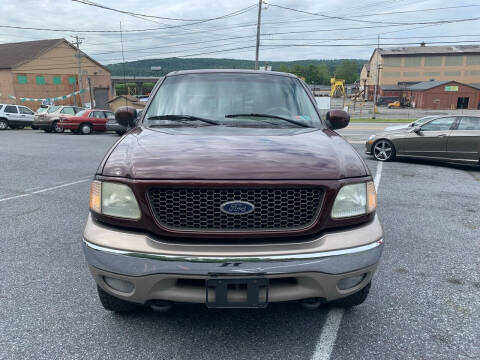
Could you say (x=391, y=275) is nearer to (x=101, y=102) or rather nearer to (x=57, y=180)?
(x=57, y=180)

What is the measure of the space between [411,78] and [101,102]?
6955 centimetres

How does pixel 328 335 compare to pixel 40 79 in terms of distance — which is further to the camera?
pixel 40 79

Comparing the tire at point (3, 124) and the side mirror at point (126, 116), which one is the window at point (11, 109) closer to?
the tire at point (3, 124)

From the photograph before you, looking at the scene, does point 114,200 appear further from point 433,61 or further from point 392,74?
point 433,61

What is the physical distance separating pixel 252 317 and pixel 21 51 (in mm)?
54292

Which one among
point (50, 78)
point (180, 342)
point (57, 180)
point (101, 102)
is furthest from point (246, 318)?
point (101, 102)

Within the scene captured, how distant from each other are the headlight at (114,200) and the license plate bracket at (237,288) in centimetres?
57

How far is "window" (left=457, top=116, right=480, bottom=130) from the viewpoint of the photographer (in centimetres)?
916

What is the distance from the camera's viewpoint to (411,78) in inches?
3314

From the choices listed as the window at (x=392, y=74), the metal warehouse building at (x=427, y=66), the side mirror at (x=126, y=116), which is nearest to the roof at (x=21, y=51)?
the side mirror at (x=126, y=116)

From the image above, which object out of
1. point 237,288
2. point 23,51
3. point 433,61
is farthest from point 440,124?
point 433,61

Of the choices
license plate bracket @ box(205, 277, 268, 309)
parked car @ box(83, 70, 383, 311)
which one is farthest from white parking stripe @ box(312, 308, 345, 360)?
license plate bracket @ box(205, 277, 268, 309)

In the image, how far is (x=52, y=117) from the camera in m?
19.8

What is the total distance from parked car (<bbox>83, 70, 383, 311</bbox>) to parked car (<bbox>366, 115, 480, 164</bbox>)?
8460 millimetres
